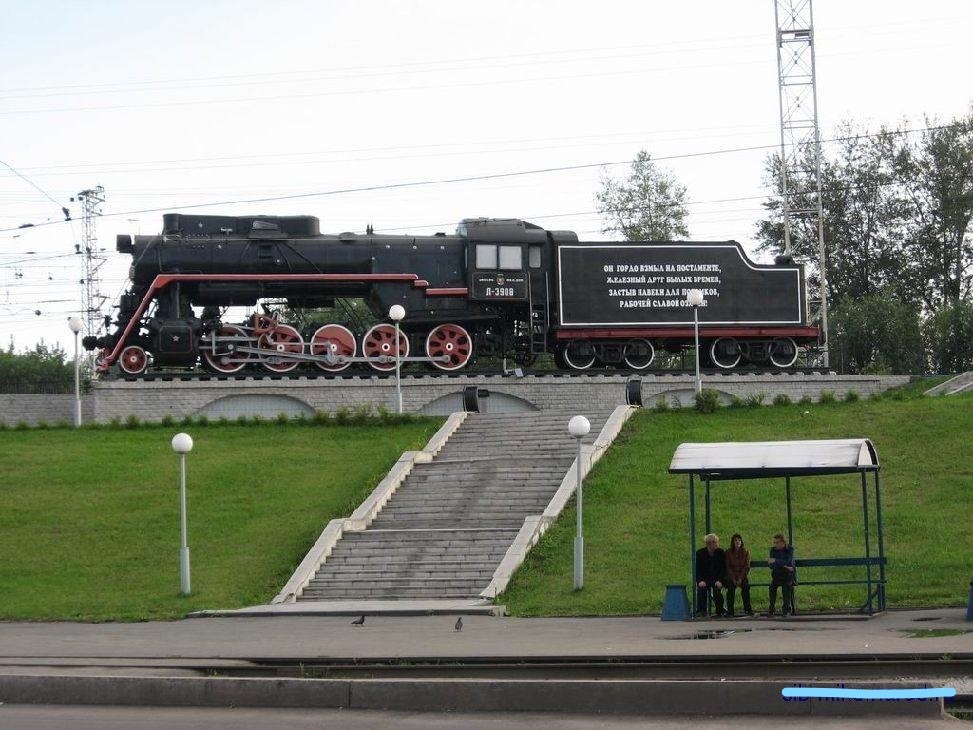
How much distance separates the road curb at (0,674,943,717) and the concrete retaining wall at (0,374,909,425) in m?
22.8

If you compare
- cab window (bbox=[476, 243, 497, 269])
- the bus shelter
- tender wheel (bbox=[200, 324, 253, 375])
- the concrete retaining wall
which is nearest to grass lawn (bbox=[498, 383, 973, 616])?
the bus shelter

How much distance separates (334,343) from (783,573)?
19.9 m

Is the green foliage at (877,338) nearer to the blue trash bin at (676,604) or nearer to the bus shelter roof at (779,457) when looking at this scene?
the bus shelter roof at (779,457)

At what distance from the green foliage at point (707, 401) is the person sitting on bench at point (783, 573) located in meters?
14.1

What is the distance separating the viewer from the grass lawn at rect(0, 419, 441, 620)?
2359 centimetres

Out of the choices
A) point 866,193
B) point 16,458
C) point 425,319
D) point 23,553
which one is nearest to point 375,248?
point 425,319

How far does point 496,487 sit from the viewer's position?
91.9 ft

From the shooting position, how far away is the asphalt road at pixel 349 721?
1081 centimetres

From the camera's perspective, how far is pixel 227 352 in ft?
119

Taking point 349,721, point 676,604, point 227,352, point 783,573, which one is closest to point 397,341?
point 227,352

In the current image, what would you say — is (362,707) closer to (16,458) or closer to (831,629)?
(831,629)

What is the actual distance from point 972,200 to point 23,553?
46876 millimetres

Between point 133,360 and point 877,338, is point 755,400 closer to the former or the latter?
point 133,360

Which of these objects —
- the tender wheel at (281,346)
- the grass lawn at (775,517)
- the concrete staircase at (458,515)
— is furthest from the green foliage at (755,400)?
the tender wheel at (281,346)
